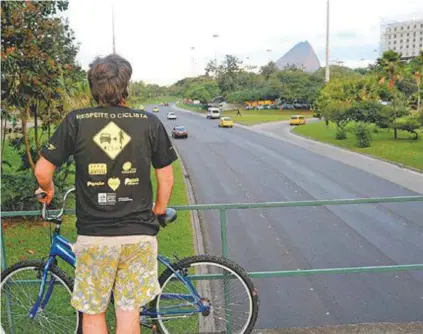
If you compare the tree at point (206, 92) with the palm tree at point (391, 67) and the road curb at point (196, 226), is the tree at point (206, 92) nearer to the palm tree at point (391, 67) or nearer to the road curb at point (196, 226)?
the palm tree at point (391, 67)

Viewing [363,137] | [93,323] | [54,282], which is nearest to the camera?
[93,323]

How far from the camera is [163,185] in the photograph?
8.85ft

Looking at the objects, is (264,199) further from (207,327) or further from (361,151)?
(361,151)

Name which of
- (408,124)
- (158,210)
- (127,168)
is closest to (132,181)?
(127,168)

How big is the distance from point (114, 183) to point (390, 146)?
27582mm

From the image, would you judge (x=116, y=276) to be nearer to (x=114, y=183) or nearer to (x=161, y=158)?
(x=114, y=183)

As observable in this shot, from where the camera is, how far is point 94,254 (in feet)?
8.26

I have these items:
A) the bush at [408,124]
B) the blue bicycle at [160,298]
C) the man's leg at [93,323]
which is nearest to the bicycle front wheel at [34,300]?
the blue bicycle at [160,298]

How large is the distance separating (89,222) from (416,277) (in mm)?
6817

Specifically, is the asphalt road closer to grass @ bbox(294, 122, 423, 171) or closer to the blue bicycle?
the blue bicycle

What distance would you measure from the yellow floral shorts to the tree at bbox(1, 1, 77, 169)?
6.27m

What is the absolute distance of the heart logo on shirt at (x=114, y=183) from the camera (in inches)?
96.8

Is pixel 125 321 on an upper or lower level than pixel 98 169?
lower

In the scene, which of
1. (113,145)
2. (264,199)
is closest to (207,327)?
(113,145)
